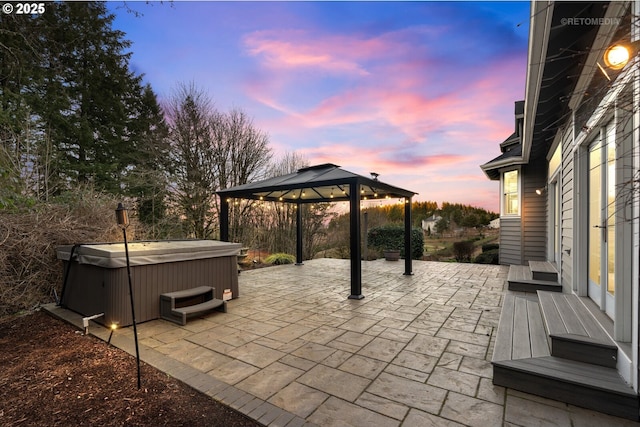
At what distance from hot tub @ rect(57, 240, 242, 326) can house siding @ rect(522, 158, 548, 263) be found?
25.9 ft

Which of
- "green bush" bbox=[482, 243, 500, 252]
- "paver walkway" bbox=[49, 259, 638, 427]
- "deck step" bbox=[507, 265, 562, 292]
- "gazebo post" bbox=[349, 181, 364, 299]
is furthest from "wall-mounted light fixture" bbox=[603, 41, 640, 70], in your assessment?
"green bush" bbox=[482, 243, 500, 252]

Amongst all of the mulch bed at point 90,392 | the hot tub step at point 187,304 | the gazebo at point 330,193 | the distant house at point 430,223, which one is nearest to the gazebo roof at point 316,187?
the gazebo at point 330,193

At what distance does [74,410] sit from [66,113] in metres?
10.8

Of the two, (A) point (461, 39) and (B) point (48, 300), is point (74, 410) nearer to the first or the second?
(B) point (48, 300)

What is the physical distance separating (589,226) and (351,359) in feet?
10.1

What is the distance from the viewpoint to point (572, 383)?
1902 millimetres

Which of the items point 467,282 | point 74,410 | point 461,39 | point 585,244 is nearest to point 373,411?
point 74,410

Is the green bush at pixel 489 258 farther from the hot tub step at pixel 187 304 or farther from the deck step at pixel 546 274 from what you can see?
the hot tub step at pixel 187 304

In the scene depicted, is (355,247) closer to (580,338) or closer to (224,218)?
(580,338)

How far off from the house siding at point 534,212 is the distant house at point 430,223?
22.1 feet

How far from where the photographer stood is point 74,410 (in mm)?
1943

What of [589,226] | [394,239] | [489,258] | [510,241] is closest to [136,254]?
[589,226]

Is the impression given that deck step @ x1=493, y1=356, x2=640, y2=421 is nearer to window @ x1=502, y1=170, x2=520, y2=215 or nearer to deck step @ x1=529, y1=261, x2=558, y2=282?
deck step @ x1=529, y1=261, x2=558, y2=282

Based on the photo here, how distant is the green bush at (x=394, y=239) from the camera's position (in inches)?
422
